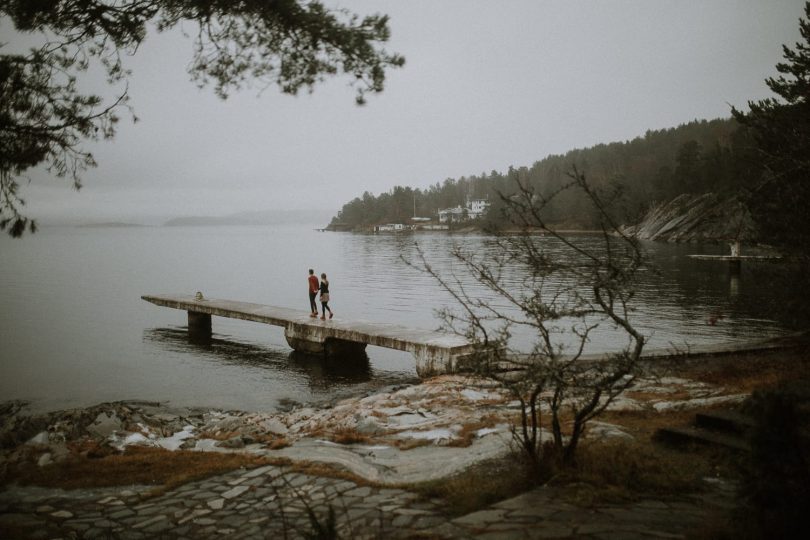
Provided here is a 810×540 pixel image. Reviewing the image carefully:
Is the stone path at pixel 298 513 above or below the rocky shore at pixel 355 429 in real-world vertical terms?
above

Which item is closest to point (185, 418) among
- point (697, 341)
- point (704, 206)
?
point (697, 341)

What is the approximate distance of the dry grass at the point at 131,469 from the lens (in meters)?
7.41

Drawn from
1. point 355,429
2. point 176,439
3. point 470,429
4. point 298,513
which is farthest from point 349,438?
point 176,439

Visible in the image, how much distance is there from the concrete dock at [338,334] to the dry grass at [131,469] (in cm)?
772

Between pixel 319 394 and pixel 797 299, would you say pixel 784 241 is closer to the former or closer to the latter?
pixel 797 299

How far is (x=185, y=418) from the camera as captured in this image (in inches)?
582

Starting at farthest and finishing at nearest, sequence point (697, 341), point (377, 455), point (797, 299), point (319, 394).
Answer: point (697, 341) < point (319, 394) < point (797, 299) < point (377, 455)

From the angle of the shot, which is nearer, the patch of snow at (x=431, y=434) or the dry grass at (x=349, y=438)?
the patch of snow at (x=431, y=434)

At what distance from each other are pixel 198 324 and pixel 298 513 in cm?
2601

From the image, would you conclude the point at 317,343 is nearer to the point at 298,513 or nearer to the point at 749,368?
the point at 749,368

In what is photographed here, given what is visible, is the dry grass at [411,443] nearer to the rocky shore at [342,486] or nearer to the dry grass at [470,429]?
the rocky shore at [342,486]

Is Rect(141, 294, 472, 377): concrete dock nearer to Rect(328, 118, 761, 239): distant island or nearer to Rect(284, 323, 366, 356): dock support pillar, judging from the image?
Rect(284, 323, 366, 356): dock support pillar

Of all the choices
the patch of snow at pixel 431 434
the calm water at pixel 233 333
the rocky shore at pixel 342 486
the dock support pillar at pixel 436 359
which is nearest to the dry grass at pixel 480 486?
the rocky shore at pixel 342 486

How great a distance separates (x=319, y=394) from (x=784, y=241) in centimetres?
1533
